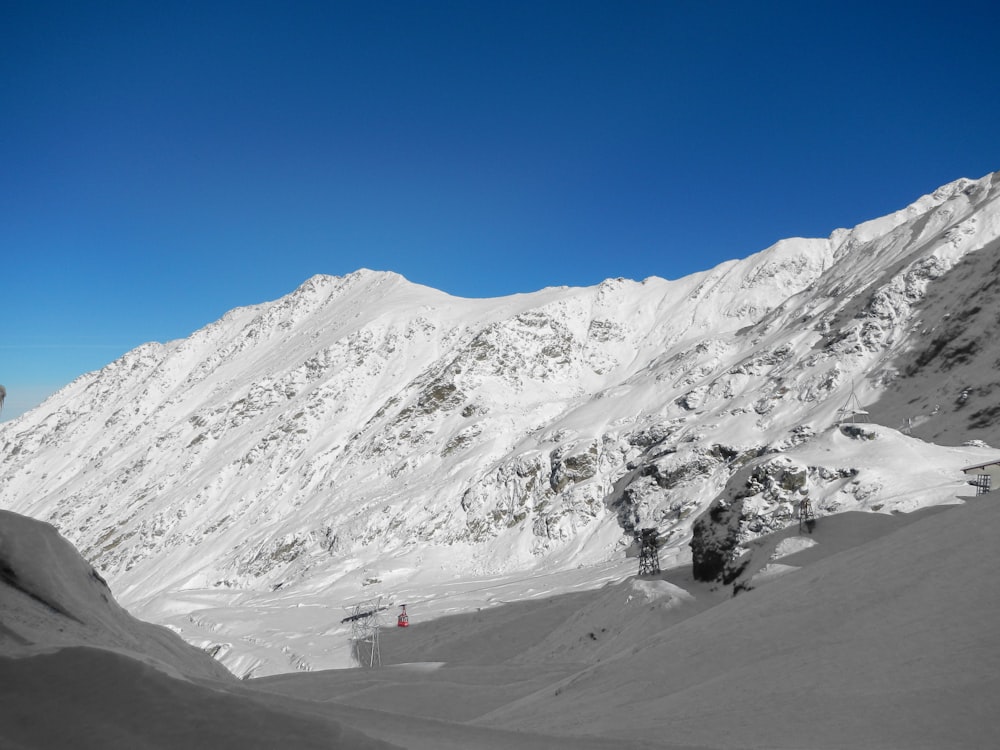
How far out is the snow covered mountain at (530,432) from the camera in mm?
48312

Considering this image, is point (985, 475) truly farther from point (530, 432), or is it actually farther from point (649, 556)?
point (530, 432)

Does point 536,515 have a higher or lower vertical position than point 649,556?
higher

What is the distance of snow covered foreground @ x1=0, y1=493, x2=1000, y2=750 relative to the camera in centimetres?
533

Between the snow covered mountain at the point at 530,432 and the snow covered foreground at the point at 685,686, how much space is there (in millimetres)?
16048

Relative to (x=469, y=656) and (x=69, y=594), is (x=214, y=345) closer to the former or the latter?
(x=469, y=656)

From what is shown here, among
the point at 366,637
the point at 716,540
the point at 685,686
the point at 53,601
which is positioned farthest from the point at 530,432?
the point at 53,601

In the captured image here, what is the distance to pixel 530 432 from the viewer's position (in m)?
80.1

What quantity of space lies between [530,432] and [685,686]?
68.8 metres

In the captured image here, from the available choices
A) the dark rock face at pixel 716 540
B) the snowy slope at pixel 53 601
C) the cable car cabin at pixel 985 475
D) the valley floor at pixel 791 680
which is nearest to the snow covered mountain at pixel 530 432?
the cable car cabin at pixel 985 475

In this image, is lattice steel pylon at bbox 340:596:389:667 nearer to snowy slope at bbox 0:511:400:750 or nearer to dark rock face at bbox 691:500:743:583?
dark rock face at bbox 691:500:743:583

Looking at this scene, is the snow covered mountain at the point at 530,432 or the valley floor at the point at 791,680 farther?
the snow covered mountain at the point at 530,432

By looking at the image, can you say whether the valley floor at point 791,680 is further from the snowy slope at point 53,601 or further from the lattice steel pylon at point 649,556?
the lattice steel pylon at point 649,556

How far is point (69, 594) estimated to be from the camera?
910 cm

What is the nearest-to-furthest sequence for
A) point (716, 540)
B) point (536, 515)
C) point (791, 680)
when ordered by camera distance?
point (791, 680)
point (716, 540)
point (536, 515)
